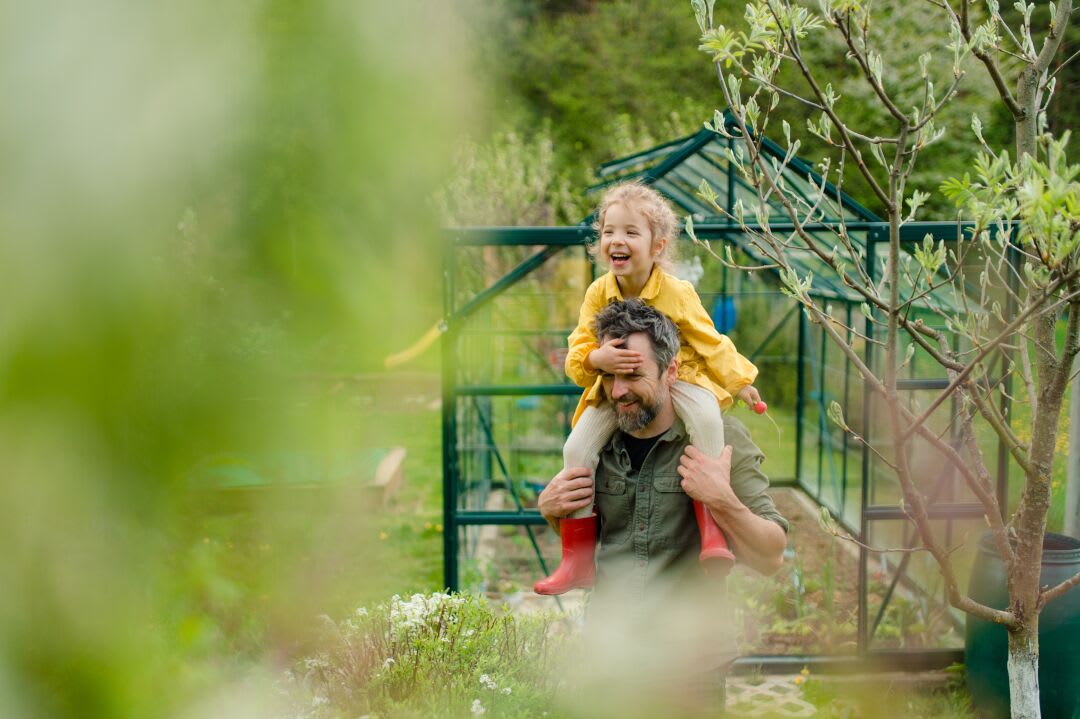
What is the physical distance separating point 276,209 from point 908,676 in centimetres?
485

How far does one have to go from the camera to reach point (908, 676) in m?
4.60

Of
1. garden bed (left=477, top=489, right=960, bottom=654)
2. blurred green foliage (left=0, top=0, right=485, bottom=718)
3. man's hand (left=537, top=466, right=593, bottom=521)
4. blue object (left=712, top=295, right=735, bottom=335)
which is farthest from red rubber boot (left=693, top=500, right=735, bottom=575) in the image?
blue object (left=712, top=295, right=735, bottom=335)

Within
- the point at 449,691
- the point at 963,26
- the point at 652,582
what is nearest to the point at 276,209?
the point at 652,582

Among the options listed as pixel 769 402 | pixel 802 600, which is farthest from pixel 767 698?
pixel 769 402

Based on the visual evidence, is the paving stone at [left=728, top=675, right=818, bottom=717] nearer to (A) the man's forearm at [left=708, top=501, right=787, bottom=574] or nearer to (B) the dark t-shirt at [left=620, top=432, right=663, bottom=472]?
(A) the man's forearm at [left=708, top=501, right=787, bottom=574]

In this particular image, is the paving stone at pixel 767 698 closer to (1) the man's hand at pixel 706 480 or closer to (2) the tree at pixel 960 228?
(2) the tree at pixel 960 228

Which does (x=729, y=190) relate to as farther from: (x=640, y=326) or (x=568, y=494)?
(x=568, y=494)

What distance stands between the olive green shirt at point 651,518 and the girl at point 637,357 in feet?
0.14

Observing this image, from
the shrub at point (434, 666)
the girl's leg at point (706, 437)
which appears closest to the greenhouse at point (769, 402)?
the girl's leg at point (706, 437)

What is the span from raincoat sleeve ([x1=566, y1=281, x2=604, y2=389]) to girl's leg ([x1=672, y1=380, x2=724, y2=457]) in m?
0.23

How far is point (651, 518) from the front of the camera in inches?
86.8

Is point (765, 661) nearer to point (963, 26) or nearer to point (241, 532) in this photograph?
point (963, 26)

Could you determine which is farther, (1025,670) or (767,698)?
(767,698)

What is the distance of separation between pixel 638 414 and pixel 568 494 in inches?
9.5
